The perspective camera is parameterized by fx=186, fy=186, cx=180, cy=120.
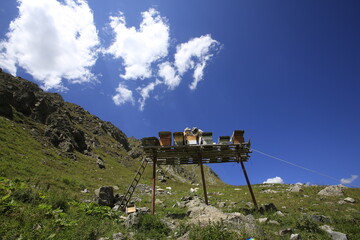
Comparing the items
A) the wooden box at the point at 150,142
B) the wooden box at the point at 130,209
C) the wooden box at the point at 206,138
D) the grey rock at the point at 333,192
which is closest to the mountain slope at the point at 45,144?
the wooden box at the point at 130,209

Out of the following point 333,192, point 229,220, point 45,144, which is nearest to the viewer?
point 229,220

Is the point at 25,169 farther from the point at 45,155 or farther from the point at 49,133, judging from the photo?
the point at 49,133

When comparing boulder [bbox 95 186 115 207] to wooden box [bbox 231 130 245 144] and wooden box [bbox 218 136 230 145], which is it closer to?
wooden box [bbox 218 136 230 145]

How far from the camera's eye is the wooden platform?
13.2 meters

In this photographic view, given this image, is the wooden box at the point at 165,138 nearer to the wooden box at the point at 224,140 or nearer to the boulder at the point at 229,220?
the wooden box at the point at 224,140

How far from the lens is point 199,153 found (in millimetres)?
13961

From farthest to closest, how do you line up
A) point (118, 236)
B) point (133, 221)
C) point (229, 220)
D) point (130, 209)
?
point (130, 209) → point (133, 221) → point (229, 220) → point (118, 236)

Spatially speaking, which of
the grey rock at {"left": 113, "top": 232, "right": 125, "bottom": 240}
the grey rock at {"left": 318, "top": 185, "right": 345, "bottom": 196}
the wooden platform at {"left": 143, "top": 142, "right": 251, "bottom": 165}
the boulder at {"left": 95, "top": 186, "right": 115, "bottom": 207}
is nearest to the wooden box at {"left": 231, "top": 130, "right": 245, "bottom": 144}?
the wooden platform at {"left": 143, "top": 142, "right": 251, "bottom": 165}

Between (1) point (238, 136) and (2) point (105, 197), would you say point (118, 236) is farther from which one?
(1) point (238, 136)

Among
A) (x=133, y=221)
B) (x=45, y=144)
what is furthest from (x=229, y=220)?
(x=45, y=144)

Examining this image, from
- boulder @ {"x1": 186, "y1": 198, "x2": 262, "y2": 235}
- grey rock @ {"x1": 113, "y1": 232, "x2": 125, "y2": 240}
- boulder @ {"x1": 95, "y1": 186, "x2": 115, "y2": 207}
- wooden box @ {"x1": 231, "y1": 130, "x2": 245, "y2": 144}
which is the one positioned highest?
wooden box @ {"x1": 231, "y1": 130, "x2": 245, "y2": 144}

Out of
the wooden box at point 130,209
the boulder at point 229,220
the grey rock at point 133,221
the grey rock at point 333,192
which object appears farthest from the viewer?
the grey rock at point 333,192

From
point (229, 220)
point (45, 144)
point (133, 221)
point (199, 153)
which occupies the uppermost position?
point (45, 144)

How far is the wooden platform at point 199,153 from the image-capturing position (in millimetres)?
13188
